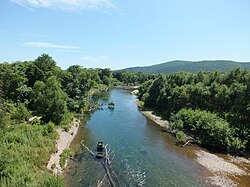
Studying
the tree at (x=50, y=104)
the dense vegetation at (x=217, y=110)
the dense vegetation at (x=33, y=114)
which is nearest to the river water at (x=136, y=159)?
the dense vegetation at (x=33, y=114)

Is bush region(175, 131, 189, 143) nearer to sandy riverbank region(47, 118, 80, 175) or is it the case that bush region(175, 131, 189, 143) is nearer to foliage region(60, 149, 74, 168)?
sandy riverbank region(47, 118, 80, 175)

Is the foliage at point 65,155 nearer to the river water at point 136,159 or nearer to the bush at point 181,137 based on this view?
the river water at point 136,159

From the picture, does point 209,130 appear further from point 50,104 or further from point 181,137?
point 50,104

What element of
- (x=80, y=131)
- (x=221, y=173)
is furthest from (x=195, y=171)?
(x=80, y=131)

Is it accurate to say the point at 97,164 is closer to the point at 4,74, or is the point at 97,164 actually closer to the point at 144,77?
the point at 4,74

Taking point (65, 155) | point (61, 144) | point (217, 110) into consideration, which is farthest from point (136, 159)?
point (217, 110)

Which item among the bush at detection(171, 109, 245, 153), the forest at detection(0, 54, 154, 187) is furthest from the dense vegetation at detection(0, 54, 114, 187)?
the bush at detection(171, 109, 245, 153)

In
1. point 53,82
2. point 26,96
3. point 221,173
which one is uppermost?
point 53,82
